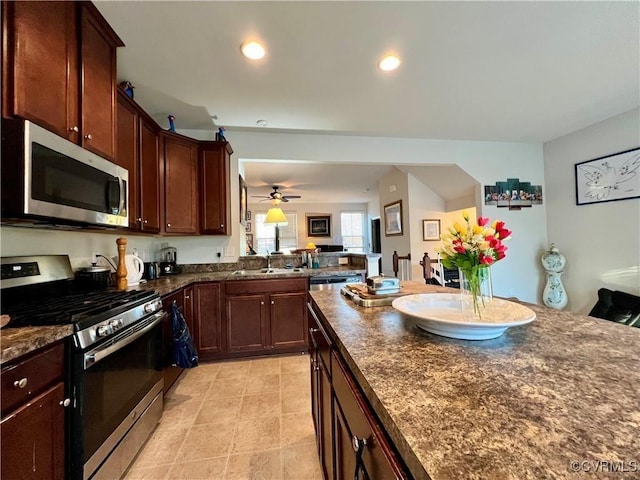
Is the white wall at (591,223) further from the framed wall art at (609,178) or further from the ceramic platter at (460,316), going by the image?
the ceramic platter at (460,316)

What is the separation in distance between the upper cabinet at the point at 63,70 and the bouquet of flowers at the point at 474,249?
179cm

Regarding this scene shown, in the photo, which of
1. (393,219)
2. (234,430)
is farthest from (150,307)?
(393,219)

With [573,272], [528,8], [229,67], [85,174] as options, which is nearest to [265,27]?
[229,67]

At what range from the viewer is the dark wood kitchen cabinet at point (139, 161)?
2.04 meters

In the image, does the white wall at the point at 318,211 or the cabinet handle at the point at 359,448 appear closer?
the cabinet handle at the point at 359,448

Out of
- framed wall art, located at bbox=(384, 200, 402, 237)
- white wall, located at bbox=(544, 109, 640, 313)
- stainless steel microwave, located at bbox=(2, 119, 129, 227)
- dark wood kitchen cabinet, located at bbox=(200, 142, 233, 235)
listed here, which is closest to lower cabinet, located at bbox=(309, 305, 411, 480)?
stainless steel microwave, located at bbox=(2, 119, 129, 227)

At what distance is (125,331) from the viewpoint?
4.62 feet

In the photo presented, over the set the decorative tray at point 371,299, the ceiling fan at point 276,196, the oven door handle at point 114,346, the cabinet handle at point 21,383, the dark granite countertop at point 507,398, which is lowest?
the oven door handle at point 114,346

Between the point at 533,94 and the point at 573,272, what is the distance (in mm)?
2308

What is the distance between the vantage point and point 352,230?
31.0 feet

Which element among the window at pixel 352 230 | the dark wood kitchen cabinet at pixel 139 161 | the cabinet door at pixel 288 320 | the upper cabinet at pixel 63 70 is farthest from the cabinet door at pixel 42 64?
the window at pixel 352 230

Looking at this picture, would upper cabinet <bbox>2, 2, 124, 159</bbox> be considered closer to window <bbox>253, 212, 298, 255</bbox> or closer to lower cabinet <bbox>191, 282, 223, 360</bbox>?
lower cabinet <bbox>191, 282, 223, 360</bbox>

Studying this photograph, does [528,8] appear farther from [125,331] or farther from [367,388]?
[125,331]

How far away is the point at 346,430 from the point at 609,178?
3.94m
